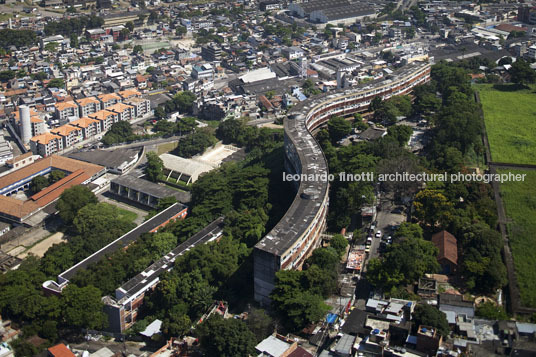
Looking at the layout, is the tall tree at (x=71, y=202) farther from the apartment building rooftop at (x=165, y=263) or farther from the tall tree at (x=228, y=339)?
the tall tree at (x=228, y=339)

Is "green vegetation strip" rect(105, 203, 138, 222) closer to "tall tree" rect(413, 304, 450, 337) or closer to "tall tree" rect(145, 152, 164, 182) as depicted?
"tall tree" rect(145, 152, 164, 182)

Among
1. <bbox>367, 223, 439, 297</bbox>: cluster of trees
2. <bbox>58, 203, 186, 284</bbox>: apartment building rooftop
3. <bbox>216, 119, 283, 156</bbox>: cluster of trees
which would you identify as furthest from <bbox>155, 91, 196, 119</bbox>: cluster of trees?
<bbox>367, 223, 439, 297</bbox>: cluster of trees

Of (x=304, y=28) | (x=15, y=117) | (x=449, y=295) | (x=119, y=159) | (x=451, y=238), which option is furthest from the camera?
(x=304, y=28)

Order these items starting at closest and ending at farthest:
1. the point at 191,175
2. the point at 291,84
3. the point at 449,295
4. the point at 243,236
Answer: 1. the point at 449,295
2. the point at 243,236
3. the point at 191,175
4. the point at 291,84

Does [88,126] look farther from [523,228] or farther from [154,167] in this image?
[523,228]

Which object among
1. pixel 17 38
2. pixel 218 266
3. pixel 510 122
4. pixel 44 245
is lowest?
pixel 44 245

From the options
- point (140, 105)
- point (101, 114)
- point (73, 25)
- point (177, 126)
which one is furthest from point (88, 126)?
point (73, 25)

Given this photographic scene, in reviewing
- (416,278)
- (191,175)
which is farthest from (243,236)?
(191,175)

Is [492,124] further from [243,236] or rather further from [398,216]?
[243,236]
